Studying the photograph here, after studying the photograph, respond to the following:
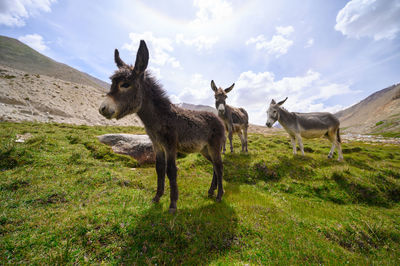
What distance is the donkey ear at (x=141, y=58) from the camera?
4.22m

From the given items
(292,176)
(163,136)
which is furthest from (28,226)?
(292,176)

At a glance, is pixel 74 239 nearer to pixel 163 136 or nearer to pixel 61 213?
pixel 61 213

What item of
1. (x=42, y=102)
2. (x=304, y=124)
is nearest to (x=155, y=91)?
(x=304, y=124)

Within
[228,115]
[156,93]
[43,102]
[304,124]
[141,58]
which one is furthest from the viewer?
[43,102]

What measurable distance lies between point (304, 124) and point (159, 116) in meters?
13.2

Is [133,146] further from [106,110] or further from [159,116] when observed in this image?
[106,110]

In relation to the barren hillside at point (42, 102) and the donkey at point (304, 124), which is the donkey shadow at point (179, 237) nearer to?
the donkey at point (304, 124)

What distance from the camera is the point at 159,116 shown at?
15.8ft

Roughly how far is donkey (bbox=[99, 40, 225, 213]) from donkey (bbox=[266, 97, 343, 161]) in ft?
30.4

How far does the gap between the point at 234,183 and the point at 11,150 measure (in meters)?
11.3

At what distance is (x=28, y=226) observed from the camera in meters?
3.57

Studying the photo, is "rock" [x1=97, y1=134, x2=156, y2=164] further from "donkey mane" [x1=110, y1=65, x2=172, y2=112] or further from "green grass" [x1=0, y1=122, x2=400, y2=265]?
"donkey mane" [x1=110, y1=65, x2=172, y2=112]

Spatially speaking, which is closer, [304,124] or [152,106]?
[152,106]

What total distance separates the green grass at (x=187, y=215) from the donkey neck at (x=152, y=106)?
9.21ft
